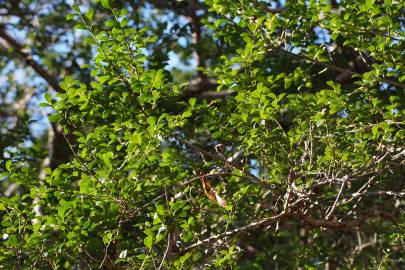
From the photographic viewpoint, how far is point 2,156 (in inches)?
199

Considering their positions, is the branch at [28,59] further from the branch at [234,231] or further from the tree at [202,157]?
the branch at [234,231]

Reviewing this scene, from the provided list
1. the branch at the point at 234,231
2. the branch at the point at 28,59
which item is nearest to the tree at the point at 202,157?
the branch at the point at 234,231

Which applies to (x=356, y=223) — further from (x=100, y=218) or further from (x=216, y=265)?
(x=100, y=218)

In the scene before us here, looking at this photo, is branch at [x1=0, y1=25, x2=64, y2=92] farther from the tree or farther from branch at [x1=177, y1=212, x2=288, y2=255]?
branch at [x1=177, y1=212, x2=288, y2=255]

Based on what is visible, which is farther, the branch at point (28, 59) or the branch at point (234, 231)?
the branch at point (28, 59)

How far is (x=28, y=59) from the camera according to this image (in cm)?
650

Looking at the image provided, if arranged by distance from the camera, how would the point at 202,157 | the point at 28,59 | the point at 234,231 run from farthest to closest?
the point at 28,59 → the point at 202,157 → the point at 234,231

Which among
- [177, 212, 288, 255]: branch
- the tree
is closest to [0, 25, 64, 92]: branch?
the tree

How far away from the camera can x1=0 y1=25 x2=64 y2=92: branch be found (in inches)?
248

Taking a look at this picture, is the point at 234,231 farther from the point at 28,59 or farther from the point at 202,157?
the point at 28,59

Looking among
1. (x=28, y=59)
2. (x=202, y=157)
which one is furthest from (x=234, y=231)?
(x=28, y=59)

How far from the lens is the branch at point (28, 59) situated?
6305 mm

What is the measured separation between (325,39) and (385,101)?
89 cm

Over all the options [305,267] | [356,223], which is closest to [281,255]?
[305,267]
